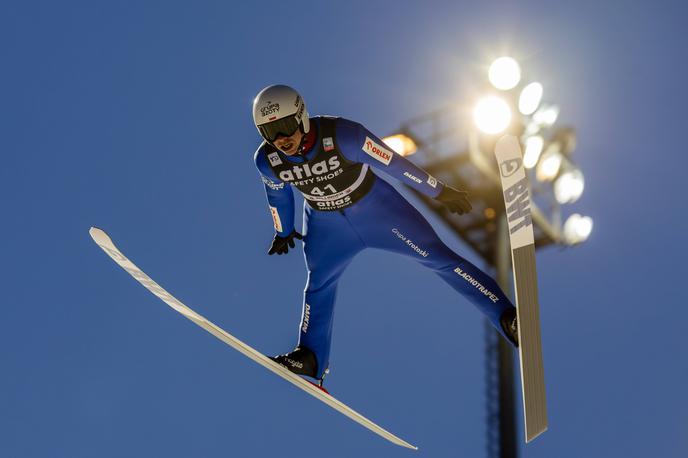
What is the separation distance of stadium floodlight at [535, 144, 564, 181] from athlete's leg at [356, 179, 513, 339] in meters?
8.03

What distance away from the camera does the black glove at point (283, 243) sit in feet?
16.5

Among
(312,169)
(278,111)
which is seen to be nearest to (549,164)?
(312,169)

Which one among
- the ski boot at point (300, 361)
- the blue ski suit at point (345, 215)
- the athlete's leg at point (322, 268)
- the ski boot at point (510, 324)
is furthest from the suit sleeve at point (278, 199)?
the ski boot at point (510, 324)

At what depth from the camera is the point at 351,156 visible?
4.44 metres

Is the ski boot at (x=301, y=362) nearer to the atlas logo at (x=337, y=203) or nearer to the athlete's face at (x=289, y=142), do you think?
the atlas logo at (x=337, y=203)

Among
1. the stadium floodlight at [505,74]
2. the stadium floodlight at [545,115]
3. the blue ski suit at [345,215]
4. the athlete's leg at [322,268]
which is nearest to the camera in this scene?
the blue ski suit at [345,215]

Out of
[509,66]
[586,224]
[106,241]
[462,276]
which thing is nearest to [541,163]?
[586,224]

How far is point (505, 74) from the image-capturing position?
10109 mm

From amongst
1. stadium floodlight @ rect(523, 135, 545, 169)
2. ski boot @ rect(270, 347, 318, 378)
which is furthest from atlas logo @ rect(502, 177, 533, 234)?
stadium floodlight @ rect(523, 135, 545, 169)

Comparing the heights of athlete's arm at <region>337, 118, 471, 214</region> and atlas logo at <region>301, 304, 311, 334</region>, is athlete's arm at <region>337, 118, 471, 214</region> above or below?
above

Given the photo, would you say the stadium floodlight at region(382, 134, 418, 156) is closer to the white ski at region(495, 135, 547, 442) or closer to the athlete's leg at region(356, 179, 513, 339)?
the athlete's leg at region(356, 179, 513, 339)

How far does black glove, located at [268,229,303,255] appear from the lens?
5.04 m

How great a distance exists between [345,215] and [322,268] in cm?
41

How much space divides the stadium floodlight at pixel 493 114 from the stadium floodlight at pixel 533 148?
1265mm
